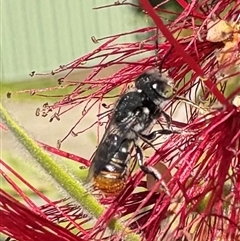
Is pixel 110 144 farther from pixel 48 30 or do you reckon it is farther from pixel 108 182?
pixel 48 30

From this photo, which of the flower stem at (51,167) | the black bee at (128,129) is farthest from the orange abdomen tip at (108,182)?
the flower stem at (51,167)

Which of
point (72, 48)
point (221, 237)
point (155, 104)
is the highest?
point (72, 48)

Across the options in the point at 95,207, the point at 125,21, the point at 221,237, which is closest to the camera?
the point at 95,207

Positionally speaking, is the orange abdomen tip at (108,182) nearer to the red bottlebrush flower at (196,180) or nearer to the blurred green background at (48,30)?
the red bottlebrush flower at (196,180)

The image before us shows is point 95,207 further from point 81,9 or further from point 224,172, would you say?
point 81,9

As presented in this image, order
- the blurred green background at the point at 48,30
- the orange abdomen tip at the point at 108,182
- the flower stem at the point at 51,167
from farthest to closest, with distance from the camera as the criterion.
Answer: the blurred green background at the point at 48,30, the orange abdomen tip at the point at 108,182, the flower stem at the point at 51,167

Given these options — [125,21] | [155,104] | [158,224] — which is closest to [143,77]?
[155,104]

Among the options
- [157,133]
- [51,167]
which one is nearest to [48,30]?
[157,133]

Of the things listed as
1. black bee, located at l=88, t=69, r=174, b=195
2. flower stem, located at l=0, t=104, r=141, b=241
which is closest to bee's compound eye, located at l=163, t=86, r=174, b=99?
black bee, located at l=88, t=69, r=174, b=195
